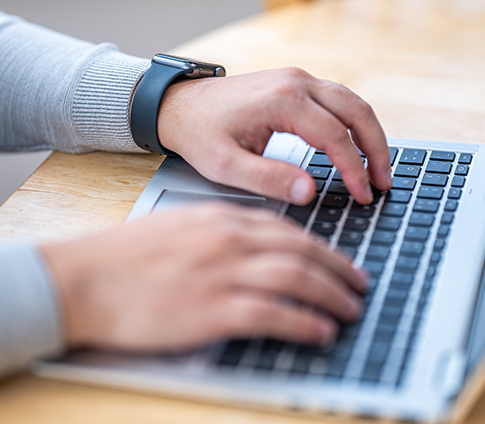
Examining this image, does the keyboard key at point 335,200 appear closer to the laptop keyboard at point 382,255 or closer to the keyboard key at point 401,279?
the laptop keyboard at point 382,255

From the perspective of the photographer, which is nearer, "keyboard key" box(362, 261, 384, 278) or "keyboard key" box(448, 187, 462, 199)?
"keyboard key" box(362, 261, 384, 278)

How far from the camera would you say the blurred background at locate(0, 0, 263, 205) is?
8.21 feet

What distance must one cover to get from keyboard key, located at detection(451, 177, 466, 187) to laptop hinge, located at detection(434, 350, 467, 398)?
247 mm

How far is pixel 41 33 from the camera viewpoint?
85cm

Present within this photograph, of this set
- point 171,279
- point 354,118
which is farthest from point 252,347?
point 354,118

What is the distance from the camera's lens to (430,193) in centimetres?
61

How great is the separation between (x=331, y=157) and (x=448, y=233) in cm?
14

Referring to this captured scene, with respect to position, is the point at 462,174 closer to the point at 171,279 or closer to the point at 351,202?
the point at 351,202

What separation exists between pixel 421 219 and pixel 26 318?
1.18 ft

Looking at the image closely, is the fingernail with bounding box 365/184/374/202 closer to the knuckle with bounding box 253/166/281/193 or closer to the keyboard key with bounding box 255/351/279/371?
the knuckle with bounding box 253/166/281/193

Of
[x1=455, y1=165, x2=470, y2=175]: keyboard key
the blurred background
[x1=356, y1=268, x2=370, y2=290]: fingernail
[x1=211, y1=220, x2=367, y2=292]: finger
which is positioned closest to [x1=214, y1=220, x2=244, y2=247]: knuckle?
[x1=211, y1=220, x2=367, y2=292]: finger

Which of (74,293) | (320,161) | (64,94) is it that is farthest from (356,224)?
(64,94)

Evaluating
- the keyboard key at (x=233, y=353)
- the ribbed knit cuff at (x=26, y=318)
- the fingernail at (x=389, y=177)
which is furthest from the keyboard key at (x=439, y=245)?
the ribbed knit cuff at (x=26, y=318)

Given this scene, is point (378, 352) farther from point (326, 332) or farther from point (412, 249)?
point (412, 249)
